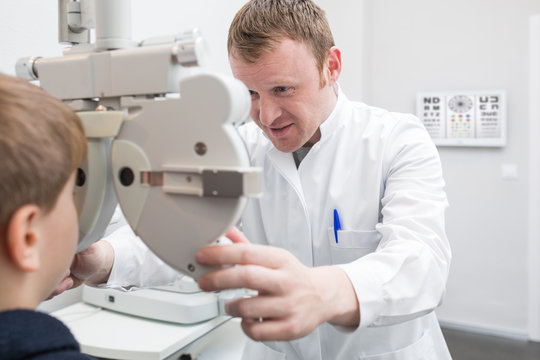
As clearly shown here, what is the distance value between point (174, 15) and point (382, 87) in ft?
7.49

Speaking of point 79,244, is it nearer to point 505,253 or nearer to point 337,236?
point 337,236

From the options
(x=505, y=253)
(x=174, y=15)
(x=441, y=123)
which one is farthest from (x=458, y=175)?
(x=174, y=15)

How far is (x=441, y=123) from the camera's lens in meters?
3.58

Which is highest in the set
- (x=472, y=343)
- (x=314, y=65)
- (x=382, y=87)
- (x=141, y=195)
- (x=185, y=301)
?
(x=382, y=87)

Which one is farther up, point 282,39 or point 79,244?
point 282,39

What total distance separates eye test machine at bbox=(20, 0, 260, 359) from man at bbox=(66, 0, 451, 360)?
0.75ft

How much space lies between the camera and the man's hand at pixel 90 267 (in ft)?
2.70

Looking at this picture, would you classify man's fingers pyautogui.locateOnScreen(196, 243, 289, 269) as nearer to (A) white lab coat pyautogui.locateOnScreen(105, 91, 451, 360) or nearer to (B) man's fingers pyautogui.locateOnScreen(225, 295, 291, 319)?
(B) man's fingers pyautogui.locateOnScreen(225, 295, 291, 319)

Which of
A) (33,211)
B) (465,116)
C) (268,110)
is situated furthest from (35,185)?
(465,116)

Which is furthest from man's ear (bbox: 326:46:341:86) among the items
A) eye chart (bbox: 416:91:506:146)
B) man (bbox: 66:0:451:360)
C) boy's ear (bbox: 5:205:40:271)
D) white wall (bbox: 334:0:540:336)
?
eye chart (bbox: 416:91:506:146)

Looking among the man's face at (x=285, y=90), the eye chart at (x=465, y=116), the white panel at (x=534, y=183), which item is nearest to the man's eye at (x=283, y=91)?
the man's face at (x=285, y=90)

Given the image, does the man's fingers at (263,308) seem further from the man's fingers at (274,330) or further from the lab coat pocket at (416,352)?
the lab coat pocket at (416,352)

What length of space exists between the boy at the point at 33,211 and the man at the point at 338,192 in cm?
37

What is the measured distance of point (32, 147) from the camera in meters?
0.51
